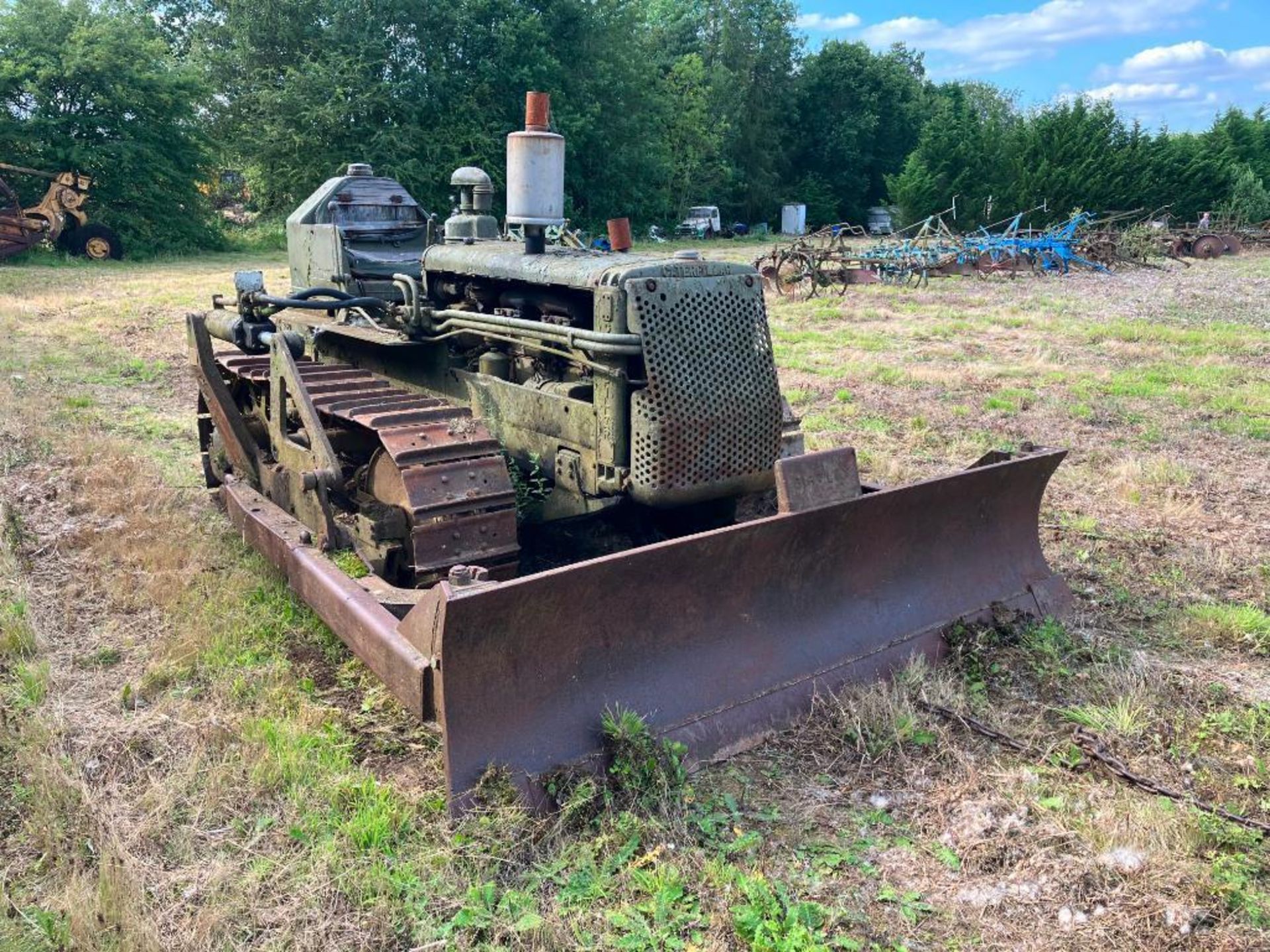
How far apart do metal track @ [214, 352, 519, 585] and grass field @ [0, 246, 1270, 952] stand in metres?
0.58

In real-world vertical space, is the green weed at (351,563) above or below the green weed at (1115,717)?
above

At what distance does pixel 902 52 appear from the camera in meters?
51.8

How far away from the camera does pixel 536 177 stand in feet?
13.8

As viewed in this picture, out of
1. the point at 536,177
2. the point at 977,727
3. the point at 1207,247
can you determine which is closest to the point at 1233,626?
the point at 977,727

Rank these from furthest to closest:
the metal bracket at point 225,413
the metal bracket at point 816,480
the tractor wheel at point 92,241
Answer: the tractor wheel at point 92,241, the metal bracket at point 225,413, the metal bracket at point 816,480

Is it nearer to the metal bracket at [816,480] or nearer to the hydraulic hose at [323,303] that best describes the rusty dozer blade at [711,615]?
the metal bracket at [816,480]

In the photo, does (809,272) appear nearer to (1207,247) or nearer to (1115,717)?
(1115,717)

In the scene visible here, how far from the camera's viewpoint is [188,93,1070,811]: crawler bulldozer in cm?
296

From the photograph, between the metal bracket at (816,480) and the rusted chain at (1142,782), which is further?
the metal bracket at (816,480)

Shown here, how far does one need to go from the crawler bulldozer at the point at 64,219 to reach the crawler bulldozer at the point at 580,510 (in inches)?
817

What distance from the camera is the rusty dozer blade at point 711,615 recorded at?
284cm

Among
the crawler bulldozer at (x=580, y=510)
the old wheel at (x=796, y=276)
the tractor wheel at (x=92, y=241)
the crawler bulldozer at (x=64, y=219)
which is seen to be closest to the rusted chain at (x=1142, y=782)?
the crawler bulldozer at (x=580, y=510)

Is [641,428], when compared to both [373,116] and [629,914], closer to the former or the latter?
[629,914]

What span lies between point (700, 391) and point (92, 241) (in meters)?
23.9
